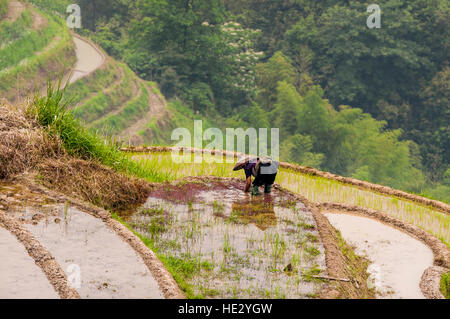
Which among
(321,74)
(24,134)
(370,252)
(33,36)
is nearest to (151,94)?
(33,36)

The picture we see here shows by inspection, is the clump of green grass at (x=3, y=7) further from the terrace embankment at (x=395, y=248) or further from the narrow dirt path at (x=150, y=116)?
the terrace embankment at (x=395, y=248)

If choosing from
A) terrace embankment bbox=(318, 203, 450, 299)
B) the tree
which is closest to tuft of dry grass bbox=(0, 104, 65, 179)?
terrace embankment bbox=(318, 203, 450, 299)

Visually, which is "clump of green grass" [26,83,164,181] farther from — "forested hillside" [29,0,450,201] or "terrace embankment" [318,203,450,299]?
"forested hillside" [29,0,450,201]

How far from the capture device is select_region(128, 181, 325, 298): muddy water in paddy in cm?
610

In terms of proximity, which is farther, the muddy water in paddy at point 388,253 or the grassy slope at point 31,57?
the grassy slope at point 31,57

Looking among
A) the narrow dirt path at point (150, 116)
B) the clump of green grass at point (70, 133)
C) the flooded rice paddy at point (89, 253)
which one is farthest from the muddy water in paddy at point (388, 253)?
the narrow dirt path at point (150, 116)

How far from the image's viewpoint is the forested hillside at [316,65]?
3075 cm

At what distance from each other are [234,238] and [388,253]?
187cm

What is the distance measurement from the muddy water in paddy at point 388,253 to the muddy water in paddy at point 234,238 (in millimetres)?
581

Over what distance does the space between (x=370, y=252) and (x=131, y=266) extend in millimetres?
2982

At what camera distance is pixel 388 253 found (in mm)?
7340

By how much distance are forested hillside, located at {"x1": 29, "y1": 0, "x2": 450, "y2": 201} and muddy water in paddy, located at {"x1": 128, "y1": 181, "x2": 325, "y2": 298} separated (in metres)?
20.2

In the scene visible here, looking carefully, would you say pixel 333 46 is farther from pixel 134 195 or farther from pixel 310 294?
pixel 310 294

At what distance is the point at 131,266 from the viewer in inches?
240
